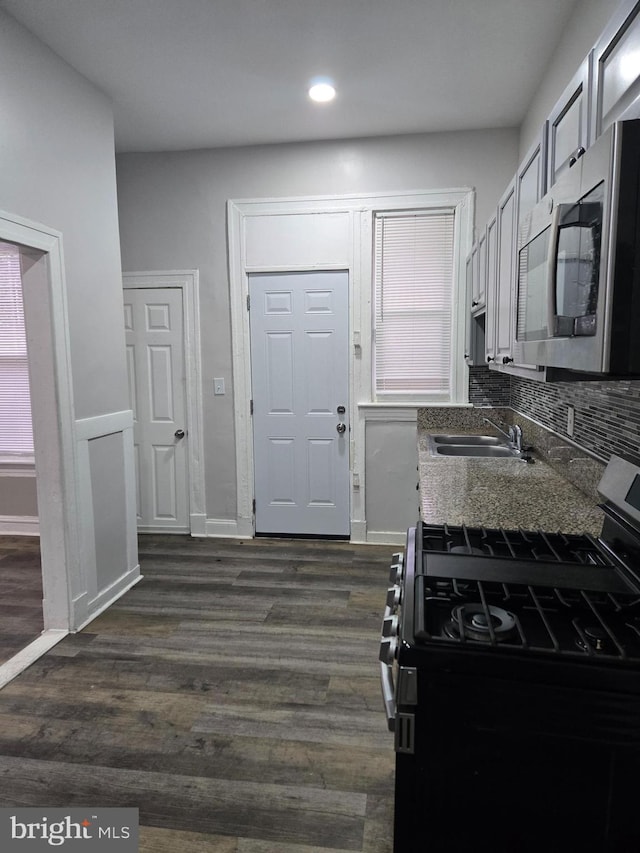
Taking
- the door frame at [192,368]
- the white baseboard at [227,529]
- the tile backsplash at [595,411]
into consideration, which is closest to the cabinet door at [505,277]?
the tile backsplash at [595,411]

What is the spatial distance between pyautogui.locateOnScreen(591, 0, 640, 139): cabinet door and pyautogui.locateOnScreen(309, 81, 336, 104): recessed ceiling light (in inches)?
82.4

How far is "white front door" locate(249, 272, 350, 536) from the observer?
12.9 feet

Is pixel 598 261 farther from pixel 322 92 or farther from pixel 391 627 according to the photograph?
pixel 322 92

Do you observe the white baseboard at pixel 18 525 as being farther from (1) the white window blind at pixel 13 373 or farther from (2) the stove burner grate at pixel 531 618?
(2) the stove burner grate at pixel 531 618

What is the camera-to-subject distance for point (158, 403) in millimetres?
4199

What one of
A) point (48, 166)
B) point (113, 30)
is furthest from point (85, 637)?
point (113, 30)

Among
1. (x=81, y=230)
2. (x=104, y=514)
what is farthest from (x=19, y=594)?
(x=81, y=230)

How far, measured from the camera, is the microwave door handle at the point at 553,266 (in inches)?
43.8

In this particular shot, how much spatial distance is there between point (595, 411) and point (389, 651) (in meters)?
1.40

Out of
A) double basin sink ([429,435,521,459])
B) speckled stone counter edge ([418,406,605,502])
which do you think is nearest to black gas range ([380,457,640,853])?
speckled stone counter edge ([418,406,605,502])

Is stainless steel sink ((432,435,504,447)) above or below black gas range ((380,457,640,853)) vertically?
above

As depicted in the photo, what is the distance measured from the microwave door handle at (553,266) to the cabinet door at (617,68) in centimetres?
26

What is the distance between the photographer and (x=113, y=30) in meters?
2.46

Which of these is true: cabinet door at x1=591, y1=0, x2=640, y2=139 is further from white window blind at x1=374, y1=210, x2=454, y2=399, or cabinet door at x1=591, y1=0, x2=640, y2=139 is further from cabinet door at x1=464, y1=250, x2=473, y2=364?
white window blind at x1=374, y1=210, x2=454, y2=399
